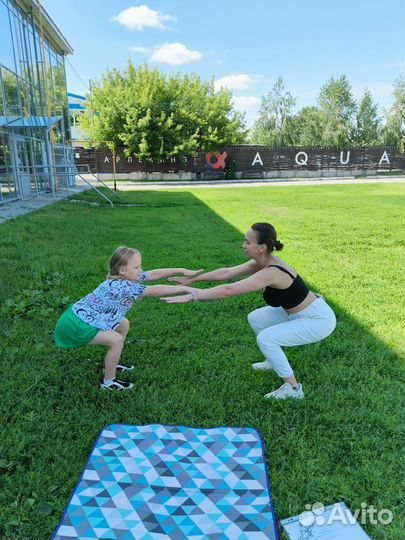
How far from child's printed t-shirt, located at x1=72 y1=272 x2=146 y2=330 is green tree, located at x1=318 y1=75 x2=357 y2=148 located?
49.8 meters

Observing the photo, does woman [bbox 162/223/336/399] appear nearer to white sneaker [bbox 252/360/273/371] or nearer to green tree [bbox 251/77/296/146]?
white sneaker [bbox 252/360/273/371]

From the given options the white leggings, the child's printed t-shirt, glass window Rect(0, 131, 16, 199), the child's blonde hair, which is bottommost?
the white leggings

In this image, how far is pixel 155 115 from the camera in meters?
29.5

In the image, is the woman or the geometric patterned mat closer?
the geometric patterned mat

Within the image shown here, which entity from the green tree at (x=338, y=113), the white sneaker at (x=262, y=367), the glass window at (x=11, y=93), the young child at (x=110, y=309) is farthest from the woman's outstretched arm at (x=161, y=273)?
the green tree at (x=338, y=113)

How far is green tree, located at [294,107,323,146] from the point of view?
1919 inches

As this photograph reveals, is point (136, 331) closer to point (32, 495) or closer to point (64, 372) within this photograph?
point (64, 372)

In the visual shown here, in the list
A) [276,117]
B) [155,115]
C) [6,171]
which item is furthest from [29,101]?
[276,117]

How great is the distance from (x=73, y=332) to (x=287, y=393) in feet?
5.43

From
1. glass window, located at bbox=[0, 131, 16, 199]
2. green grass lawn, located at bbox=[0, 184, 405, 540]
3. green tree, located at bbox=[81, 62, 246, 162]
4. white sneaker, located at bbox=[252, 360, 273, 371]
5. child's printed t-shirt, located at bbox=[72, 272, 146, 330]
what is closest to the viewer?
green grass lawn, located at bbox=[0, 184, 405, 540]

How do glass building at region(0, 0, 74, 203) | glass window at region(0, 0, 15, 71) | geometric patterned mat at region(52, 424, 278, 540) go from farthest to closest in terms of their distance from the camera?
glass building at region(0, 0, 74, 203) < glass window at region(0, 0, 15, 71) < geometric patterned mat at region(52, 424, 278, 540)

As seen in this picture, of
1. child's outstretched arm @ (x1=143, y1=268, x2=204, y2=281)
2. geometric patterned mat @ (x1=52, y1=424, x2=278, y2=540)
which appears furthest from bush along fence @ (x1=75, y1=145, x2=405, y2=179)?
geometric patterned mat @ (x1=52, y1=424, x2=278, y2=540)

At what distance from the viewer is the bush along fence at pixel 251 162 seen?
3033cm

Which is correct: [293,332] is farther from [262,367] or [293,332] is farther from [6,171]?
[6,171]
